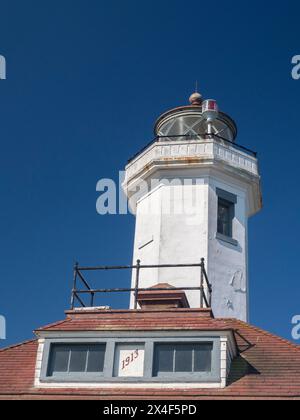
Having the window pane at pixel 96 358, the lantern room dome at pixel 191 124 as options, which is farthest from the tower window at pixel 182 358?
the lantern room dome at pixel 191 124

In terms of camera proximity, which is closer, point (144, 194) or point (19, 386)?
point (19, 386)

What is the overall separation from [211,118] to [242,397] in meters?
12.7

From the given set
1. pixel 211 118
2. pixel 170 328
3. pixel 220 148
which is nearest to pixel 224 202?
pixel 220 148

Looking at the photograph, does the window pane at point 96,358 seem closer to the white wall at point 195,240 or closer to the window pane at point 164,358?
the window pane at point 164,358

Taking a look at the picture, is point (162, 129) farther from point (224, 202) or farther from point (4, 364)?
point (4, 364)

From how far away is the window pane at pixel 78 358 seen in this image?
16.5 metres

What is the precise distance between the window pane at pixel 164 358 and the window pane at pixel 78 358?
1.59 m

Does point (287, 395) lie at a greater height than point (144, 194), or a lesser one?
lesser

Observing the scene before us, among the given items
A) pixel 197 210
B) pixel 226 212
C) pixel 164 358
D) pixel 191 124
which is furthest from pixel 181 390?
pixel 191 124

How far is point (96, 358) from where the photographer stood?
16.6 m

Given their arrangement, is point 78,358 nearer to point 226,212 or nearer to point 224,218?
point 224,218

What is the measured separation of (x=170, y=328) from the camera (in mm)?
16344

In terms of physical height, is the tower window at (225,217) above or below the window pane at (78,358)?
above
